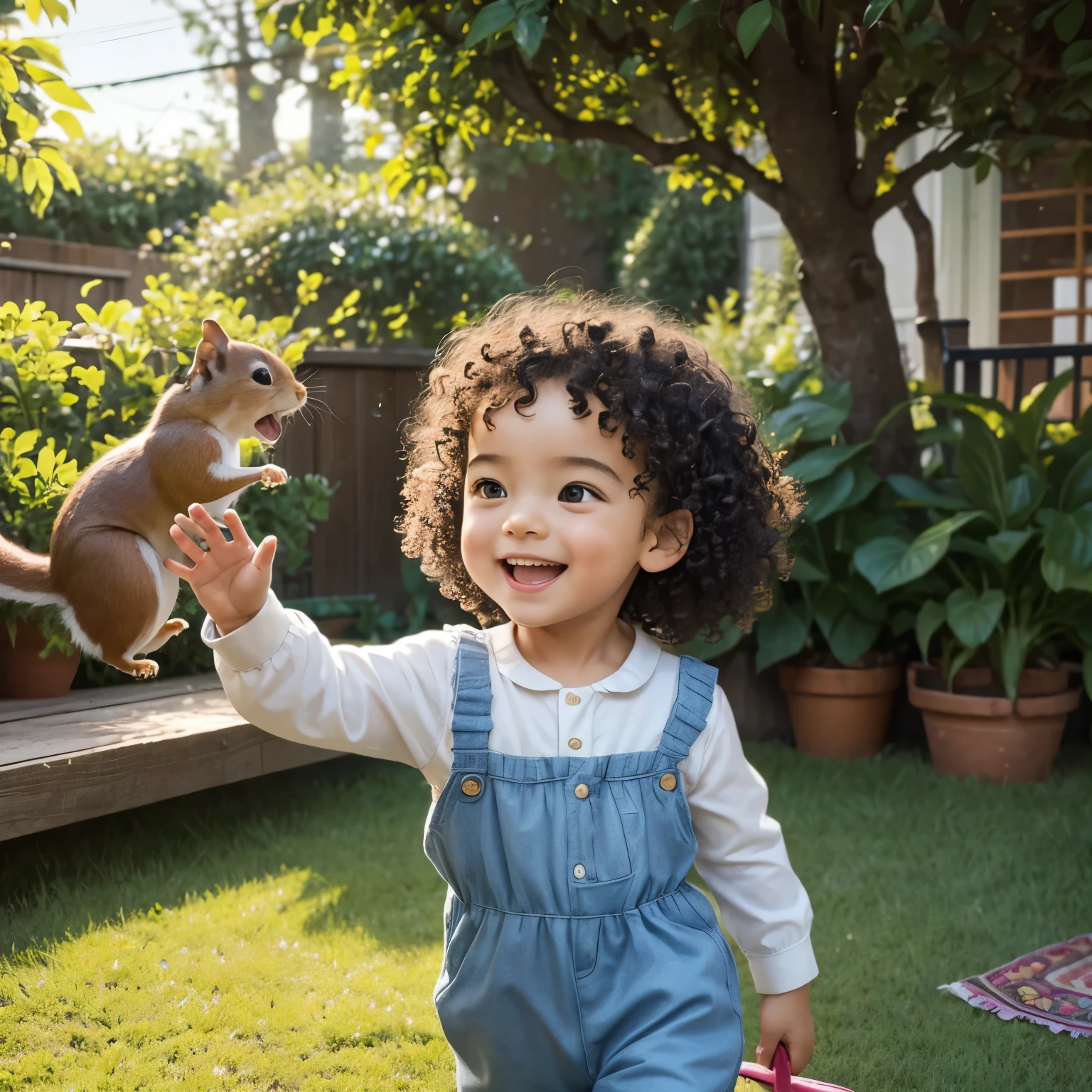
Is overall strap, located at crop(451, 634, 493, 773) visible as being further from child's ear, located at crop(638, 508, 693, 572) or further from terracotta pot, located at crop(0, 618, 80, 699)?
terracotta pot, located at crop(0, 618, 80, 699)

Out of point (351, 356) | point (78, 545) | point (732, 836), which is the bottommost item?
point (732, 836)

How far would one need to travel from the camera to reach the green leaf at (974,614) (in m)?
3.74

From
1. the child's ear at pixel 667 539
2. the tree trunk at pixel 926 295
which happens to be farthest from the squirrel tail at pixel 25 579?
the tree trunk at pixel 926 295

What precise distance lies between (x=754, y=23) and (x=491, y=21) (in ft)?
1.96

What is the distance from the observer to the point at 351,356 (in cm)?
422

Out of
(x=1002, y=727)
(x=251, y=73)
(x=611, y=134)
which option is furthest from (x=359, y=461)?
(x=251, y=73)

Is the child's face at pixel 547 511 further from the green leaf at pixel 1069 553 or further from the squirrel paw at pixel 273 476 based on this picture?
the green leaf at pixel 1069 553

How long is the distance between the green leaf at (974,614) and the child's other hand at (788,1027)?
2.31 m

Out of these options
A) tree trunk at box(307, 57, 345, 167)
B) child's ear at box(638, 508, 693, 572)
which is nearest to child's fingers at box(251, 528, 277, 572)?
child's ear at box(638, 508, 693, 572)

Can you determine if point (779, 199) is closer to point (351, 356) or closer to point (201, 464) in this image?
point (351, 356)

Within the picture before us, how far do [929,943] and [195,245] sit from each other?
244 inches

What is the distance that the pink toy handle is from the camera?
162 cm

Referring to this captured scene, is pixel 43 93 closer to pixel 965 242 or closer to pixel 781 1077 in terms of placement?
pixel 781 1077

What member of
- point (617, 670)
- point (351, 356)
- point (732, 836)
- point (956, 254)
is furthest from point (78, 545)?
point (956, 254)
